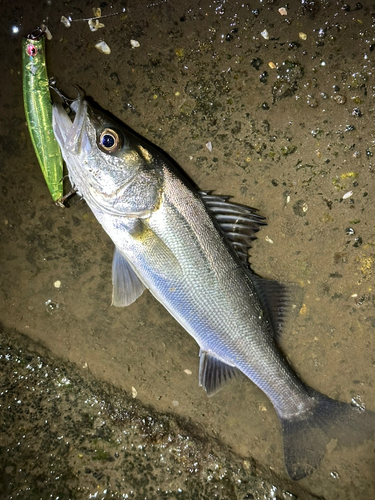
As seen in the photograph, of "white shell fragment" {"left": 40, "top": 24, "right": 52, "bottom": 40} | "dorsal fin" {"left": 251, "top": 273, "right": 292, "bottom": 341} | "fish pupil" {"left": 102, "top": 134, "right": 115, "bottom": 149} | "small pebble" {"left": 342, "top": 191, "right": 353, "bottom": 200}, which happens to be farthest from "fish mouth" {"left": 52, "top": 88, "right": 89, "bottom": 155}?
"small pebble" {"left": 342, "top": 191, "right": 353, "bottom": 200}

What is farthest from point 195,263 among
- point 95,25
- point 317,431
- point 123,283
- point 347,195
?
point 95,25

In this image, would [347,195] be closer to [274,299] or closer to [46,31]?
[274,299]

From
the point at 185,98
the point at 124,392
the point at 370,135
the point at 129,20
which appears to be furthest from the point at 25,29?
the point at 124,392

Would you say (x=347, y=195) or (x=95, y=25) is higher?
(x=95, y=25)

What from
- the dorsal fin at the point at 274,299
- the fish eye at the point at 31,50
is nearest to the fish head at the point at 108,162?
the fish eye at the point at 31,50

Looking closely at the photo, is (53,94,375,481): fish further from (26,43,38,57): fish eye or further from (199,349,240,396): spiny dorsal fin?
(26,43,38,57): fish eye

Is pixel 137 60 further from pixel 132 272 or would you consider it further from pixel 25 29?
pixel 132 272
